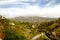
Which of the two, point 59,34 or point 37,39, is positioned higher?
point 37,39

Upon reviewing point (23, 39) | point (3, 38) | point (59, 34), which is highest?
point (3, 38)

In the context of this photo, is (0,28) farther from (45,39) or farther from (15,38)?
(45,39)

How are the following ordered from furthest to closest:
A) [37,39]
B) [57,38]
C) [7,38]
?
[57,38], [37,39], [7,38]

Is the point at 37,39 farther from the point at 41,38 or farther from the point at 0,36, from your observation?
the point at 0,36

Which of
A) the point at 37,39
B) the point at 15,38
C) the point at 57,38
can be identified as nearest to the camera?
the point at 15,38

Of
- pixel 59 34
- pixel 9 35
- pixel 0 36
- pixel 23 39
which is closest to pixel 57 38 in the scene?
pixel 59 34

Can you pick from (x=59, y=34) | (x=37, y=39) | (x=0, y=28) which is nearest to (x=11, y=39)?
(x=0, y=28)

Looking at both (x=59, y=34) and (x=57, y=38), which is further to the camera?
(x=59, y=34)

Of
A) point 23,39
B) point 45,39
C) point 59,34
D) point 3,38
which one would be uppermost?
point 3,38

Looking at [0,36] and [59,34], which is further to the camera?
[59,34]
